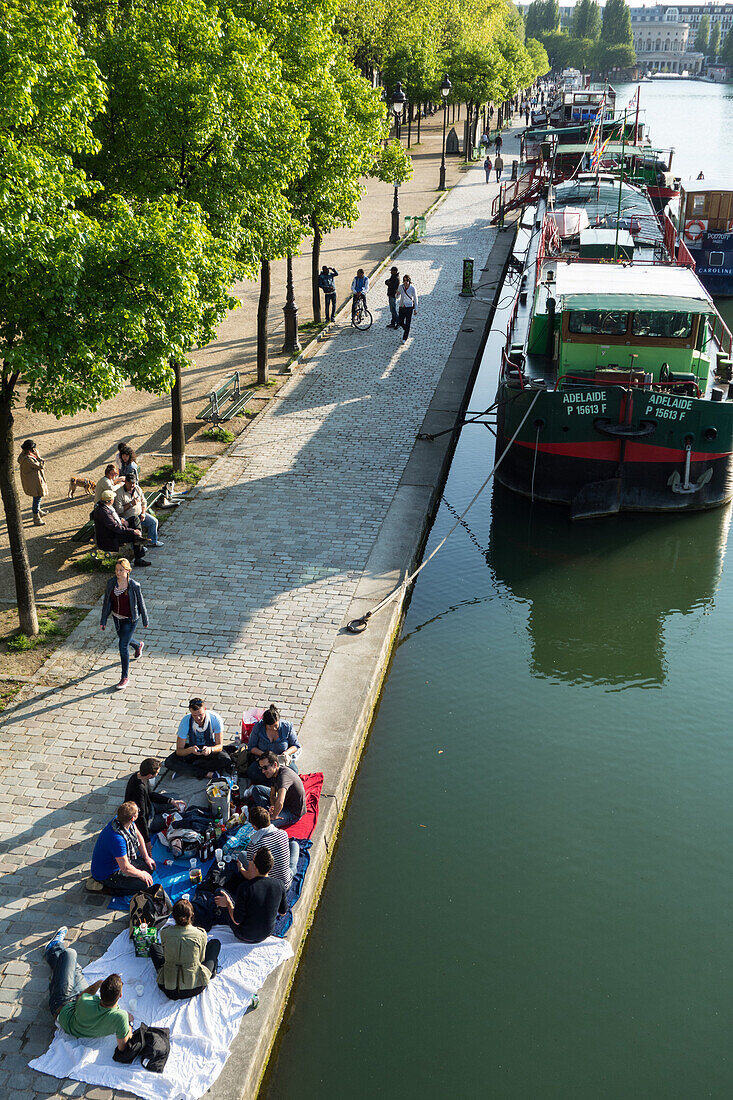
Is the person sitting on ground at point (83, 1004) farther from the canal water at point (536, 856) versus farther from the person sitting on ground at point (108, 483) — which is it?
the person sitting on ground at point (108, 483)

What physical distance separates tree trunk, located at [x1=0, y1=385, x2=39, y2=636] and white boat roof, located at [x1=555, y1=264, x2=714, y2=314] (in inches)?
420

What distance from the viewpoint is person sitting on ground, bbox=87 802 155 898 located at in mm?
8531

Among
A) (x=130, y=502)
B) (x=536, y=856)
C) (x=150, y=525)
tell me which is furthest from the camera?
(x=150, y=525)

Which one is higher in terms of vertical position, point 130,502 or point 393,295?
point 393,295

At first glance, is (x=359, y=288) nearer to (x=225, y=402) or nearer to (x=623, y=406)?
(x=225, y=402)

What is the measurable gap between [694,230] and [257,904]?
104 feet

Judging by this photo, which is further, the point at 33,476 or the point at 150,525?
the point at 33,476

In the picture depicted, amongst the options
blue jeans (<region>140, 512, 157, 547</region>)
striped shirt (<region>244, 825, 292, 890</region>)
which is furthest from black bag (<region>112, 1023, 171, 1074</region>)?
blue jeans (<region>140, 512, 157, 547</region>)

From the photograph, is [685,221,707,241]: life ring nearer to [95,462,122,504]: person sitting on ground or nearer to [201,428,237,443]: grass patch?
[201,428,237,443]: grass patch

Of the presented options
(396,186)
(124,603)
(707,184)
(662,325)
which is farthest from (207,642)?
(707,184)

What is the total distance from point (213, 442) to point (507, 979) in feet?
42.4

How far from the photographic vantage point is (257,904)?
8219 mm

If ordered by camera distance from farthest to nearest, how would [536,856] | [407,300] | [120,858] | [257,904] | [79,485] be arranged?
[407,300]
[79,485]
[536,856]
[120,858]
[257,904]

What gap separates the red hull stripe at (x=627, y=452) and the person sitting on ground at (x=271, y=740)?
9.41m
